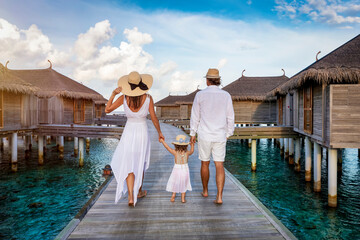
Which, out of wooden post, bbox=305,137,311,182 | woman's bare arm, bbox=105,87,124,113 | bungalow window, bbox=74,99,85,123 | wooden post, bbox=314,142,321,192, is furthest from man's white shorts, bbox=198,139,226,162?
bungalow window, bbox=74,99,85,123

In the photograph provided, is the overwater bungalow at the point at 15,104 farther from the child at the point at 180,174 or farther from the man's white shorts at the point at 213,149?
the man's white shorts at the point at 213,149

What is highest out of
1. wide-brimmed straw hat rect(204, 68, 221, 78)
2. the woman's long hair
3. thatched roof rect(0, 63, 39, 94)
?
thatched roof rect(0, 63, 39, 94)

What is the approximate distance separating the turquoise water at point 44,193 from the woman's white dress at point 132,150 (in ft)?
14.8

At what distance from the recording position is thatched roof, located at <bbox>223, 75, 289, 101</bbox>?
22.3 m

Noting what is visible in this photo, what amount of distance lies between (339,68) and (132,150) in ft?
27.9

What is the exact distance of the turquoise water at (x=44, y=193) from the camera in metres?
7.54

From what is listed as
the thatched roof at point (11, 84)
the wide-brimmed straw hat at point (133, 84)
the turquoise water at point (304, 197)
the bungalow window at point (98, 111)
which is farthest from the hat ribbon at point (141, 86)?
the bungalow window at point (98, 111)

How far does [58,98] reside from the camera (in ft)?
64.0

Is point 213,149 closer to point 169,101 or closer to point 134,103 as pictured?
point 134,103

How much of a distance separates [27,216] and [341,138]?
1044cm

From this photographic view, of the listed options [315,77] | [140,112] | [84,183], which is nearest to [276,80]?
[315,77]

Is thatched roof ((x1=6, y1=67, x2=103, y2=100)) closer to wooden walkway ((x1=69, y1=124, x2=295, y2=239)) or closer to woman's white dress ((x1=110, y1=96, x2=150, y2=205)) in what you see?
wooden walkway ((x1=69, y1=124, x2=295, y2=239))

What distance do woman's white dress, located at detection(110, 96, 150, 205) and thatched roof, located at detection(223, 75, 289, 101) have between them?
751 inches

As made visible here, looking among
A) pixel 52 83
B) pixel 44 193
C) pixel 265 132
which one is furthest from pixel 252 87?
pixel 44 193
